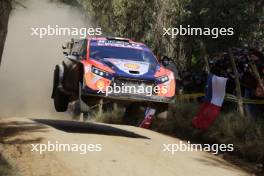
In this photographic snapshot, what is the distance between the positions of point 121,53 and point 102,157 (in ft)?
13.0

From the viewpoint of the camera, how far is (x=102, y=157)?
416 inches

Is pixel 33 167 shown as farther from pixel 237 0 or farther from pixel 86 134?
pixel 237 0

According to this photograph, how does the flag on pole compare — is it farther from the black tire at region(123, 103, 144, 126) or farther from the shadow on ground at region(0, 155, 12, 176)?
the shadow on ground at region(0, 155, 12, 176)

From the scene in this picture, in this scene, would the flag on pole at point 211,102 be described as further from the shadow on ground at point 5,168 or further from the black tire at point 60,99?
the shadow on ground at point 5,168

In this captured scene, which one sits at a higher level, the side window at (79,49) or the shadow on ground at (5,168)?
the side window at (79,49)

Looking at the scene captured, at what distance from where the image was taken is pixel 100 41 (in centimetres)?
1431

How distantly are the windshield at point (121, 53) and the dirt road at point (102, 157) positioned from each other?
174 centimetres

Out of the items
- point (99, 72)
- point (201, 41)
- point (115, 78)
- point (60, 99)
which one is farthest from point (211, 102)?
point (60, 99)

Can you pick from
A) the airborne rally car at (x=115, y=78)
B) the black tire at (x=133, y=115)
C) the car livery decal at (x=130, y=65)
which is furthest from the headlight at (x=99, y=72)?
the black tire at (x=133, y=115)

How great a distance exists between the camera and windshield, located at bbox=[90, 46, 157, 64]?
44.6 feet

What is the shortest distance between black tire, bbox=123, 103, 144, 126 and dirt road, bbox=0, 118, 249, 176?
4.54 feet

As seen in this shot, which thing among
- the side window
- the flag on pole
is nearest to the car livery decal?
the side window

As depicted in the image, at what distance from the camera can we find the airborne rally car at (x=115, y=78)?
12.4 m

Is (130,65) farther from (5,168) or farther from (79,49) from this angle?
(5,168)
